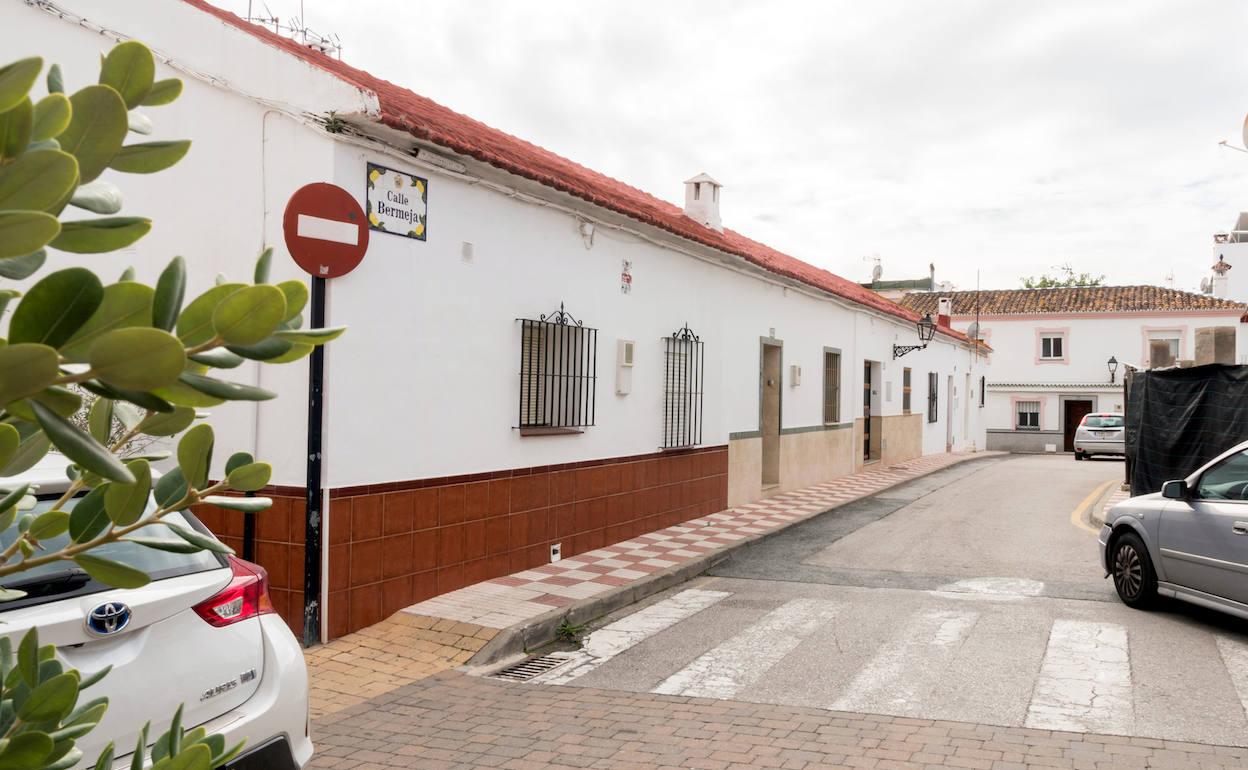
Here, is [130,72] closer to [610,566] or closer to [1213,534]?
[1213,534]

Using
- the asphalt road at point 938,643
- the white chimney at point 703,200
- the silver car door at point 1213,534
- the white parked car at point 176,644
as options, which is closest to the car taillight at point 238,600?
the white parked car at point 176,644

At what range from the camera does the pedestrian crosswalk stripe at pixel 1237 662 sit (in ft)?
17.8

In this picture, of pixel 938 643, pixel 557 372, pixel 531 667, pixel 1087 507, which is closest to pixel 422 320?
pixel 557 372

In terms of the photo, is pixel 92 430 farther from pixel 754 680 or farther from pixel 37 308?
pixel 754 680

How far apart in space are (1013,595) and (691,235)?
18.2 ft

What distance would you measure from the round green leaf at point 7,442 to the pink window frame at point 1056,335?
45.0 metres

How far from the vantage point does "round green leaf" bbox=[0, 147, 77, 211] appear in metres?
0.85

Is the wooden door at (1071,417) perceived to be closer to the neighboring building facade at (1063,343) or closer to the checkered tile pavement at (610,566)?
the neighboring building facade at (1063,343)

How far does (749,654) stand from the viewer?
6391 millimetres

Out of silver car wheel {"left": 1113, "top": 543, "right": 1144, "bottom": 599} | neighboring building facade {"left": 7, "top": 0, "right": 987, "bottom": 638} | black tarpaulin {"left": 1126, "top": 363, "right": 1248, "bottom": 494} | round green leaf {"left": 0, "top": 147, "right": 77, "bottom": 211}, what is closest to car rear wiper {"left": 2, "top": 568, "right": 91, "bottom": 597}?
round green leaf {"left": 0, "top": 147, "right": 77, "bottom": 211}

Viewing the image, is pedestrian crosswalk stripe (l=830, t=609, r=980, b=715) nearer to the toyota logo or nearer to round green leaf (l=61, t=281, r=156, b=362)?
the toyota logo

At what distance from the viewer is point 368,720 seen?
5.16 m

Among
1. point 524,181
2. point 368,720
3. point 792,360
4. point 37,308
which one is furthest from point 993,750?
point 792,360

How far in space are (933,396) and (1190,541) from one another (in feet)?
65.3
